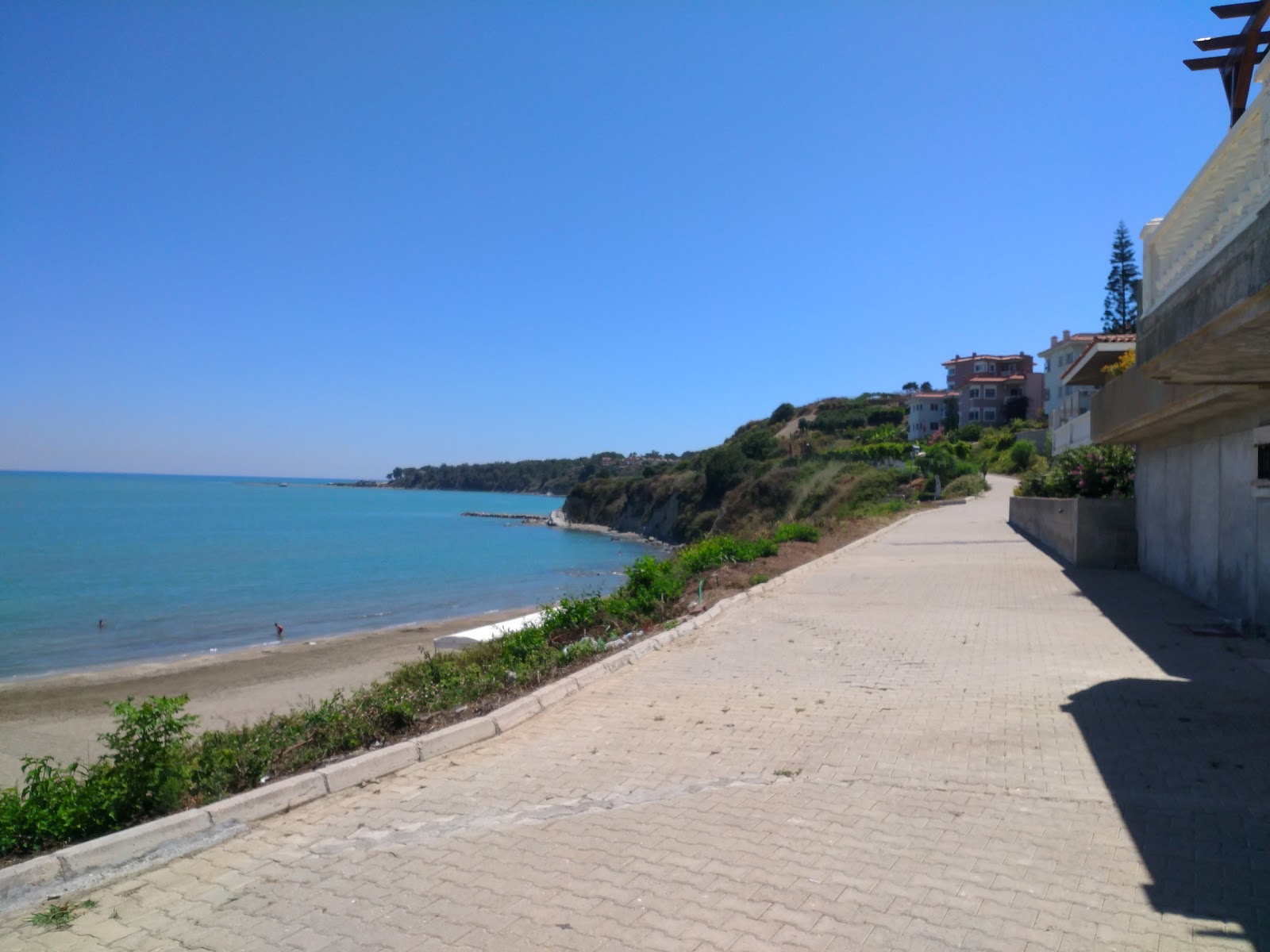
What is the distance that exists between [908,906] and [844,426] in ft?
317

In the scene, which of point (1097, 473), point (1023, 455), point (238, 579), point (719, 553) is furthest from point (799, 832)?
point (1023, 455)

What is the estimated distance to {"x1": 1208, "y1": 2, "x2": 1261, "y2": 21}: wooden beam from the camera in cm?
913

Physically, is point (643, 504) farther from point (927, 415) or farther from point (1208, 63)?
point (1208, 63)

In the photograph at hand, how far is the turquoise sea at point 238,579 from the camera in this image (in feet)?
99.2

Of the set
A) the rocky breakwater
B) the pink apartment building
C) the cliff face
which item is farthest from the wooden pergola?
the rocky breakwater

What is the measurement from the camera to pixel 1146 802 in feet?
15.7

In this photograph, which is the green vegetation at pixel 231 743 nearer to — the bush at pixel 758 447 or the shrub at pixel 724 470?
the shrub at pixel 724 470

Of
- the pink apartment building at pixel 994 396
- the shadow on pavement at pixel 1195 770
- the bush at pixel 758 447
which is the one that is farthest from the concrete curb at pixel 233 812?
the pink apartment building at pixel 994 396

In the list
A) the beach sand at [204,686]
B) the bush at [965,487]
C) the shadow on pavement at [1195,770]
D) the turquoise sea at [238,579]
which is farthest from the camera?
the bush at [965,487]

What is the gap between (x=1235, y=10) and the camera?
922 cm

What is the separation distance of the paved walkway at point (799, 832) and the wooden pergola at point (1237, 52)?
6274 mm

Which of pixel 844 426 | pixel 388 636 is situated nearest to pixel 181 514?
pixel 844 426

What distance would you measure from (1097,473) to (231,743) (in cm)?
1568

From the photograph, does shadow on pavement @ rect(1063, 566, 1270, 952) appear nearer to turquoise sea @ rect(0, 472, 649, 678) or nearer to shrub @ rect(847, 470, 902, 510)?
turquoise sea @ rect(0, 472, 649, 678)
